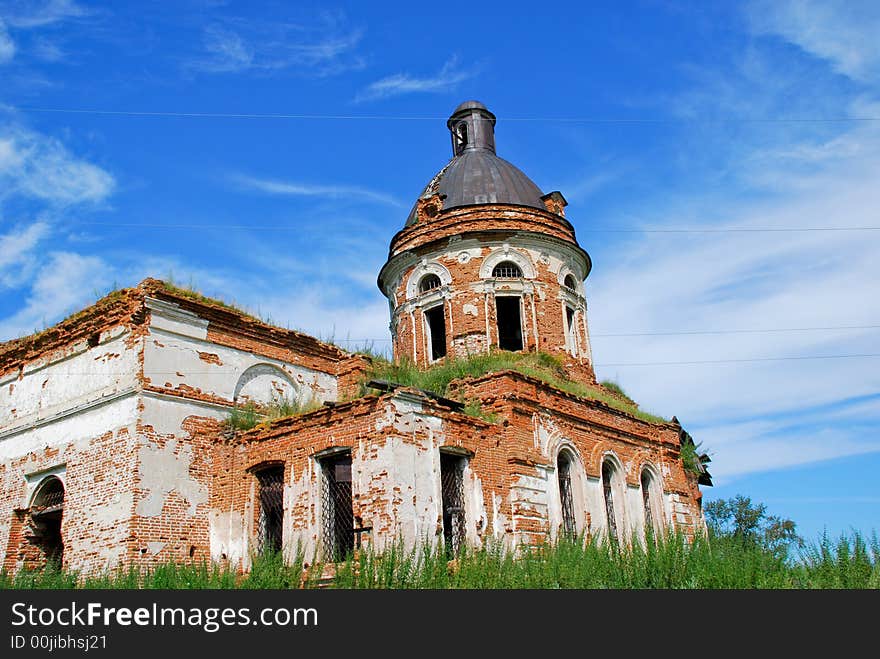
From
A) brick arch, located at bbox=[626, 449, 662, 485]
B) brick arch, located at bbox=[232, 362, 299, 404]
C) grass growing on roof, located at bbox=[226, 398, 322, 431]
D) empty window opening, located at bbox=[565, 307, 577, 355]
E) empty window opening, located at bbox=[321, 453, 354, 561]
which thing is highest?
empty window opening, located at bbox=[565, 307, 577, 355]

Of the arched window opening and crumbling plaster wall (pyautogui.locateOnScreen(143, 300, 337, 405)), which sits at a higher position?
crumbling plaster wall (pyautogui.locateOnScreen(143, 300, 337, 405))

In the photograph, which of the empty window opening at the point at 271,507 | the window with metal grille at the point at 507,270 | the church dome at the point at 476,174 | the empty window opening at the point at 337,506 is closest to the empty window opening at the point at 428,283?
the window with metal grille at the point at 507,270

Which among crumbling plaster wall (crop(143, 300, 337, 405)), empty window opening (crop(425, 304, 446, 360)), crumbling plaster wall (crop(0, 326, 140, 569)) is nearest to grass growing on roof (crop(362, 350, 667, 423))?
empty window opening (crop(425, 304, 446, 360))

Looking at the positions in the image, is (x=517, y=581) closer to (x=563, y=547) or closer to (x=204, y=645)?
(x=563, y=547)

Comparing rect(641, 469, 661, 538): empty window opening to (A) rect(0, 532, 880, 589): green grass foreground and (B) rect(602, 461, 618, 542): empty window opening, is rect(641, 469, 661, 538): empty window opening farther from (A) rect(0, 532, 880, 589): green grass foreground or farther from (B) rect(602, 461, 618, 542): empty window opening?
(A) rect(0, 532, 880, 589): green grass foreground

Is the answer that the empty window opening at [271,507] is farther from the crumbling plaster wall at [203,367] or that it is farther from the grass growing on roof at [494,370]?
the grass growing on roof at [494,370]

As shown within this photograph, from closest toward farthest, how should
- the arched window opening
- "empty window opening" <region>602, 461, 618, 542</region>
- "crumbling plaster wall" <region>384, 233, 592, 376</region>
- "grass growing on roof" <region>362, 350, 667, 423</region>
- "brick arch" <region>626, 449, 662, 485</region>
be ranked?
"grass growing on roof" <region>362, 350, 667, 423</region>
"empty window opening" <region>602, 461, 618, 542</region>
"brick arch" <region>626, 449, 662, 485</region>
the arched window opening
"crumbling plaster wall" <region>384, 233, 592, 376</region>

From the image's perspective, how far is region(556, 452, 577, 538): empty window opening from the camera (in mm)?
16016

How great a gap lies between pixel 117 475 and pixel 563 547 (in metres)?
7.76

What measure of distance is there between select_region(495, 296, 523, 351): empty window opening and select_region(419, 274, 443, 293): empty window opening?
165 cm

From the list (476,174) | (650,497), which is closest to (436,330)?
(476,174)

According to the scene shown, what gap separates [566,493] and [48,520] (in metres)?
10.0

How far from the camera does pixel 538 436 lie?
15914mm

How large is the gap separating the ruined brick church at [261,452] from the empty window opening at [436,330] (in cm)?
366
